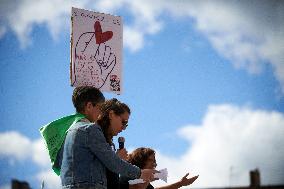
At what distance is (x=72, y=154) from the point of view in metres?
2.63

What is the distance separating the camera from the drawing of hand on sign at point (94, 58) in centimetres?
367

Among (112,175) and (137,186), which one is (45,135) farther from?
(137,186)

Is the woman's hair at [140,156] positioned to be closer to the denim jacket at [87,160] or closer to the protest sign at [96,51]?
the protest sign at [96,51]

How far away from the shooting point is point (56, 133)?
292 cm

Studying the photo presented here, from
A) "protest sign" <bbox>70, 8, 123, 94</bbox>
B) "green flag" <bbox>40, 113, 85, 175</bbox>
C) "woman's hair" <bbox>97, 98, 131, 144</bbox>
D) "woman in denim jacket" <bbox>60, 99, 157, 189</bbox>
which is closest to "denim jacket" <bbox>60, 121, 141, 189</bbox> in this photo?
"woman in denim jacket" <bbox>60, 99, 157, 189</bbox>

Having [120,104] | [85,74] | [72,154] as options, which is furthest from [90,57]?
[72,154]

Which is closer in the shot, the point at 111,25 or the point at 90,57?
the point at 90,57

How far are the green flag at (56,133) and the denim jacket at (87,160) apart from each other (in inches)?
8.7

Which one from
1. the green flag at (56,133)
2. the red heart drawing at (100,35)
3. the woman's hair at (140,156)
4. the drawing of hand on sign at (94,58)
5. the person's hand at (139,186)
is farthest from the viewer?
the woman's hair at (140,156)

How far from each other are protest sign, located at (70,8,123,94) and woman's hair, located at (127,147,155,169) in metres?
0.63

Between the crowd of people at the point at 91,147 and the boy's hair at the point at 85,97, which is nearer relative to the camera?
the crowd of people at the point at 91,147

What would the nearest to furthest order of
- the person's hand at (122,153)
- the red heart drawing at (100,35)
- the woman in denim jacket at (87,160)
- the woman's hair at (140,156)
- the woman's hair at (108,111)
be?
the woman in denim jacket at (87,160), the woman's hair at (108,111), the person's hand at (122,153), the red heart drawing at (100,35), the woman's hair at (140,156)

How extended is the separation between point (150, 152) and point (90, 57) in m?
1.02

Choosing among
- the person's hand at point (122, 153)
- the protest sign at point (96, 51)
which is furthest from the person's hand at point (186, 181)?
the protest sign at point (96, 51)
